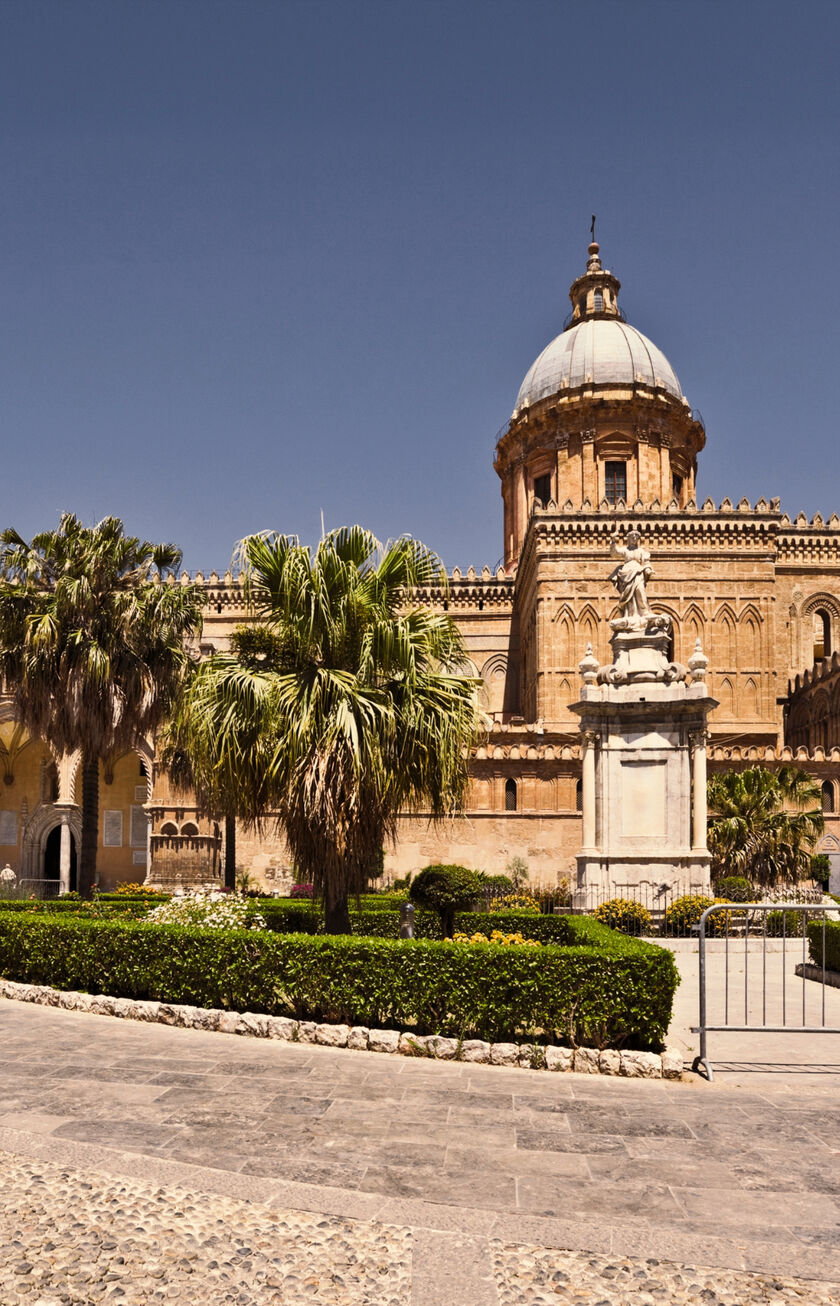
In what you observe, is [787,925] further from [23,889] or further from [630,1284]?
[23,889]

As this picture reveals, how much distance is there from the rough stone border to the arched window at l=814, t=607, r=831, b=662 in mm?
38122

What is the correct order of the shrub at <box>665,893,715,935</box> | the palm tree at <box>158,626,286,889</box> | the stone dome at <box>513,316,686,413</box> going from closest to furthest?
1. the palm tree at <box>158,626,286,889</box>
2. the shrub at <box>665,893,715,935</box>
3. the stone dome at <box>513,316,686,413</box>

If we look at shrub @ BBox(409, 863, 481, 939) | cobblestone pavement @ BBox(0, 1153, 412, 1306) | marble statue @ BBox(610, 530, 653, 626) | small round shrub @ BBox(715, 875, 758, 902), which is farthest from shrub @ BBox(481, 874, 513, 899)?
cobblestone pavement @ BBox(0, 1153, 412, 1306)

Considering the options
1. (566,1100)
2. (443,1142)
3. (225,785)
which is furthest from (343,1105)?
(225,785)

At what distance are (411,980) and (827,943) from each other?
7.23m

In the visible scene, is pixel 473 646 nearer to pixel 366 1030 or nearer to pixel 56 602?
pixel 56 602

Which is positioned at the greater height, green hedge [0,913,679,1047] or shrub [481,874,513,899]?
green hedge [0,913,679,1047]

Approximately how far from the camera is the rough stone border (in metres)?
8.12

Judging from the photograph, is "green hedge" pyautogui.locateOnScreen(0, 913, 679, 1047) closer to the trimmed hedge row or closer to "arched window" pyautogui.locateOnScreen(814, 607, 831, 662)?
the trimmed hedge row

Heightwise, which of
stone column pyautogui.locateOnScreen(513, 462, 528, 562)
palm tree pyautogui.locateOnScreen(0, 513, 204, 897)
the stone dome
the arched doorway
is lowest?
the arched doorway

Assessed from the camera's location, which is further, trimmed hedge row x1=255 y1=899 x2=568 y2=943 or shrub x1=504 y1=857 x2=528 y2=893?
shrub x1=504 y1=857 x2=528 y2=893

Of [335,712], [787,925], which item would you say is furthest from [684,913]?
[335,712]

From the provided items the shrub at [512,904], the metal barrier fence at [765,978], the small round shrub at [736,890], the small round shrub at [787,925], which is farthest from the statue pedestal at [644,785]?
the small round shrub at [736,890]

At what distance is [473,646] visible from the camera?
4691cm
